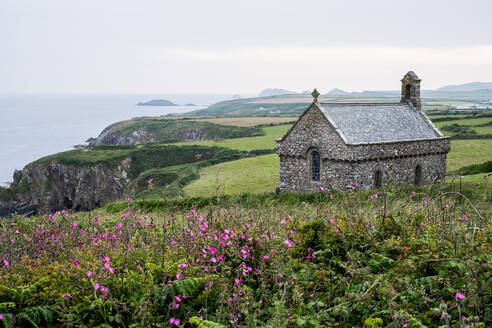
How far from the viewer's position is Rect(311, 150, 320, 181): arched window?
31.0 meters

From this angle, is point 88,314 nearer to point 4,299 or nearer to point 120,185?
point 4,299

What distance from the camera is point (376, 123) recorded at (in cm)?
3142

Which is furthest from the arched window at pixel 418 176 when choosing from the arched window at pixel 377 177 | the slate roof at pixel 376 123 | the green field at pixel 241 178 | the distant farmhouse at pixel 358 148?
the green field at pixel 241 178

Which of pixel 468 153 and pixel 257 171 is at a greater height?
pixel 468 153

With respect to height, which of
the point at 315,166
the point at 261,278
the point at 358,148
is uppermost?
the point at 261,278

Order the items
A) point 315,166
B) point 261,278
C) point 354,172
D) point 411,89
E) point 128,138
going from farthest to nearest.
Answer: point 128,138 → point 411,89 → point 315,166 → point 354,172 → point 261,278

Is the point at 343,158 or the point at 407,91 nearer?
the point at 343,158

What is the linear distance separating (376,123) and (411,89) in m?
7.72

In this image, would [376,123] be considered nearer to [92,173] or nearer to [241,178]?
[241,178]

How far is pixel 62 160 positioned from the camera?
8006 centimetres

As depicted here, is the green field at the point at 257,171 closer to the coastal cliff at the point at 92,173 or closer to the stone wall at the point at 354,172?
the stone wall at the point at 354,172

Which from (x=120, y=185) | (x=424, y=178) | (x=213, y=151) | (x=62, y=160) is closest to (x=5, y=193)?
(x=62, y=160)

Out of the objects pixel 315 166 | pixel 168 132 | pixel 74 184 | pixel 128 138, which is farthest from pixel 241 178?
pixel 128 138

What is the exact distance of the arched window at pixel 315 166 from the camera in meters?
31.0
